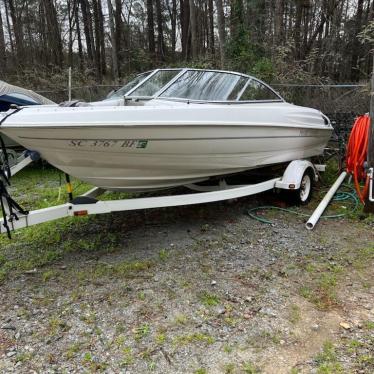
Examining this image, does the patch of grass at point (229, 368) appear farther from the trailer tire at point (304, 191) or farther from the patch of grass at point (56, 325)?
the trailer tire at point (304, 191)

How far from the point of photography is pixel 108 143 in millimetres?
3189

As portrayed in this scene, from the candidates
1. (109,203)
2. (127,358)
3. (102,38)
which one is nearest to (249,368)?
(127,358)

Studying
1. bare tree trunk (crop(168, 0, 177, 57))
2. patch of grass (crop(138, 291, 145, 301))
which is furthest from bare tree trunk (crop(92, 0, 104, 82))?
patch of grass (crop(138, 291, 145, 301))

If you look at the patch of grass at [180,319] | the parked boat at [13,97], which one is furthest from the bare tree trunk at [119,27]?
the patch of grass at [180,319]

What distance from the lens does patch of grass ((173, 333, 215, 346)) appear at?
8.04ft

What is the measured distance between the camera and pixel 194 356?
2.33 metres

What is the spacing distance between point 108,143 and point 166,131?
1.71ft

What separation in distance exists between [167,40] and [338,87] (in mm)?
14465

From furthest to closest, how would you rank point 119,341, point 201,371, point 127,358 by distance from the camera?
point 119,341 < point 127,358 < point 201,371

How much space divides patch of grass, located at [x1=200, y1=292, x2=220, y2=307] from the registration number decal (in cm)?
133

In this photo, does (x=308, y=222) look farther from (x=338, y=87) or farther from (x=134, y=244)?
(x=338, y=87)

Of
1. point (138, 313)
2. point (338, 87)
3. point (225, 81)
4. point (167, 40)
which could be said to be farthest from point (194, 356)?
point (167, 40)

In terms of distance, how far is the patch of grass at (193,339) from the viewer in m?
2.45

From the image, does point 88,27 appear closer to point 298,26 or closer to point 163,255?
point 298,26
